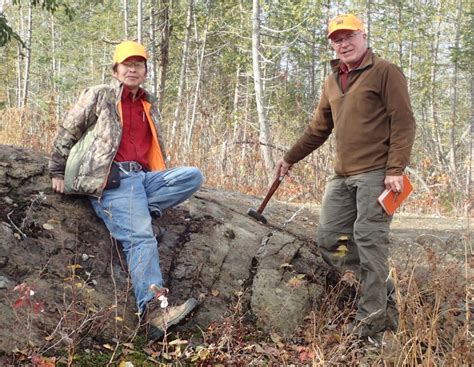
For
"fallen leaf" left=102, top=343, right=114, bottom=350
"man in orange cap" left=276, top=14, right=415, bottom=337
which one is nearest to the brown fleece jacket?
"man in orange cap" left=276, top=14, right=415, bottom=337

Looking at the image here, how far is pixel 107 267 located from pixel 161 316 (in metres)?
0.67

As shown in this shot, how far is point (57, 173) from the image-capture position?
3.94m

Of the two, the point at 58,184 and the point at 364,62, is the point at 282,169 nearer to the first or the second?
the point at 364,62

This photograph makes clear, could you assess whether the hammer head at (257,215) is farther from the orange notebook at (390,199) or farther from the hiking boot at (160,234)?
the orange notebook at (390,199)

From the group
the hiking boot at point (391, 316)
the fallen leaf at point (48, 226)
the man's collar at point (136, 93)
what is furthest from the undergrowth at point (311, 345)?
the man's collar at point (136, 93)

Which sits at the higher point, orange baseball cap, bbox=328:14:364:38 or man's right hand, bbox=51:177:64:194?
orange baseball cap, bbox=328:14:364:38

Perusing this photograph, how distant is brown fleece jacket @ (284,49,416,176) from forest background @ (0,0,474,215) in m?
3.34

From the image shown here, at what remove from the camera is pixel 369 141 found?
12.2 feet

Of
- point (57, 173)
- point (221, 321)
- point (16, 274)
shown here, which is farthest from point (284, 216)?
point (16, 274)

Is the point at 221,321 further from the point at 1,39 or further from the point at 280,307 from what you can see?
the point at 1,39

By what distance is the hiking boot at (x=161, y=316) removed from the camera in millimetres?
3285

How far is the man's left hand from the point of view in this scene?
3.54 metres

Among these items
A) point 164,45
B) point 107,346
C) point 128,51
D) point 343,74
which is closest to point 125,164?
point 128,51

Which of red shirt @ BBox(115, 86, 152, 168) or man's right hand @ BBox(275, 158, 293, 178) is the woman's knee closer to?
red shirt @ BBox(115, 86, 152, 168)
